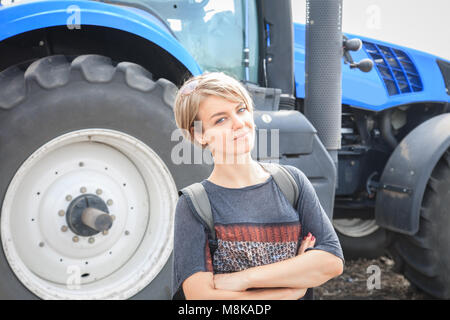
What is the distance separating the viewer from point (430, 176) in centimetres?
257

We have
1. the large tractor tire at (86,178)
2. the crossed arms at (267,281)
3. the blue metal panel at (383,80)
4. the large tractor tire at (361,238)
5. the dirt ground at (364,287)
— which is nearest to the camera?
the crossed arms at (267,281)

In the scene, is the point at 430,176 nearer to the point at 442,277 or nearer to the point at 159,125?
the point at 442,277

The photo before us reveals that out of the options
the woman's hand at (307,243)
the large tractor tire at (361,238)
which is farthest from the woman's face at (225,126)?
the large tractor tire at (361,238)

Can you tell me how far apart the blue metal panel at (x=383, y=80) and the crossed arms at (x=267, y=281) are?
7.00 feet

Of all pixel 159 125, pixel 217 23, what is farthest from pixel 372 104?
pixel 159 125

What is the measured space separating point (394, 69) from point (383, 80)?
0.56ft

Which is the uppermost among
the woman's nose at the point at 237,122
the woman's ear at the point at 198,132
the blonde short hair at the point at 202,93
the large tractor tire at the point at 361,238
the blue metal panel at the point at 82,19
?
the blue metal panel at the point at 82,19

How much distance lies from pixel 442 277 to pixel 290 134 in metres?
1.17

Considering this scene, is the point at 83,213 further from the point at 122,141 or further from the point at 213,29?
the point at 213,29

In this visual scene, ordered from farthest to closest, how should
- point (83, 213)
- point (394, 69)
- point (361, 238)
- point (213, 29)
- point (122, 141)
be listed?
point (361, 238)
point (394, 69)
point (213, 29)
point (122, 141)
point (83, 213)

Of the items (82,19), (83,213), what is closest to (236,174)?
(83,213)

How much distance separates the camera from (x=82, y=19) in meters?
1.75

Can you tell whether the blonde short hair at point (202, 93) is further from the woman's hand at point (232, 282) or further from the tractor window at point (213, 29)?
the tractor window at point (213, 29)

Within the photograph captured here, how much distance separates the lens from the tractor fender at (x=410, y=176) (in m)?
2.51
